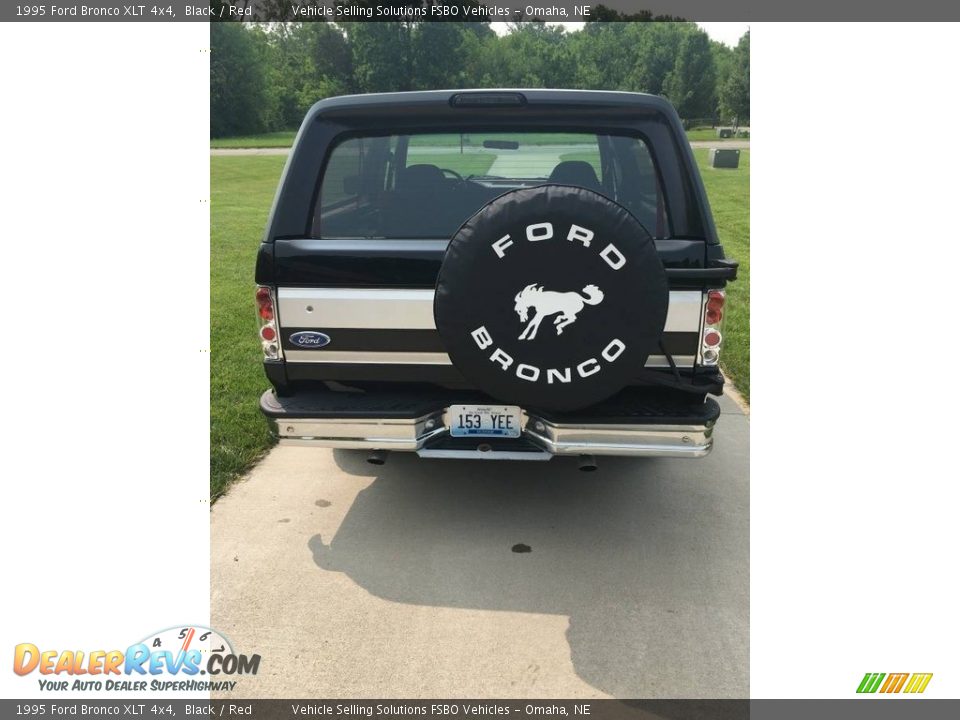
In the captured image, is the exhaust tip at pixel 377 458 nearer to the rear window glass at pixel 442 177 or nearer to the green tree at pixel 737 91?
the rear window glass at pixel 442 177

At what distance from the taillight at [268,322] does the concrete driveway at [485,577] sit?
3.10 feet

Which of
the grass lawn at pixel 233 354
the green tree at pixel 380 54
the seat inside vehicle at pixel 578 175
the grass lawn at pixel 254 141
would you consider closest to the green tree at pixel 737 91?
the green tree at pixel 380 54

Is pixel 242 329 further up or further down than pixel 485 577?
further up

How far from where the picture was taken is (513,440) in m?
3.31

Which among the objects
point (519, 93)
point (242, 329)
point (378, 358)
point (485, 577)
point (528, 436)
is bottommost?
point (485, 577)

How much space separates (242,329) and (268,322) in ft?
12.9

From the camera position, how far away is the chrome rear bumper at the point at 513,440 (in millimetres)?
3180

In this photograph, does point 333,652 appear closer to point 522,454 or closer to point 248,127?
point 522,454

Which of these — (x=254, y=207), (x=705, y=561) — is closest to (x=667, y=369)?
(x=705, y=561)

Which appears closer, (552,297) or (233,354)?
(552,297)

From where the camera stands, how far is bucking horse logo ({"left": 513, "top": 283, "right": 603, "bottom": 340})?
2.82m

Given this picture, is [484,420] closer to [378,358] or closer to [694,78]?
[378,358]
